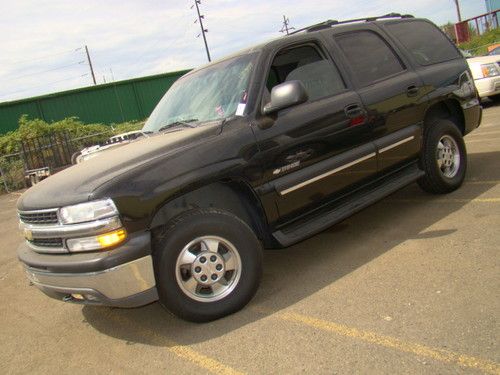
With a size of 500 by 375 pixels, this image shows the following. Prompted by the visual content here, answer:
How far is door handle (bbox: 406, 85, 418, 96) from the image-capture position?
493 centimetres

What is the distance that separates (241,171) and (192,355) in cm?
132

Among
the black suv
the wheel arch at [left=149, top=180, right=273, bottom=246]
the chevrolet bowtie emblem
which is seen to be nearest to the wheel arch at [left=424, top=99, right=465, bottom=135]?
the black suv

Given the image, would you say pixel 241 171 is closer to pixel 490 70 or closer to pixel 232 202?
pixel 232 202

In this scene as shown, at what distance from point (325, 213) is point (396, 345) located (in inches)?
60.4

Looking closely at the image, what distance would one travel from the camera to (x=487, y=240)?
404 centimetres

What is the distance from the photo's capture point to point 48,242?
351 cm

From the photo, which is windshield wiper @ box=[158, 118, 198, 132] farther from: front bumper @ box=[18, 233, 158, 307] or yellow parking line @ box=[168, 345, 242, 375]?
yellow parking line @ box=[168, 345, 242, 375]

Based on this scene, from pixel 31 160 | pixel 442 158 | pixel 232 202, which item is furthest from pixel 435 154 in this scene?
pixel 31 160

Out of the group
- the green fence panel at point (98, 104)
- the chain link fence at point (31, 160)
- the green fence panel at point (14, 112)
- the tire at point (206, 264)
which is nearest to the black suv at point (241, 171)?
the tire at point (206, 264)

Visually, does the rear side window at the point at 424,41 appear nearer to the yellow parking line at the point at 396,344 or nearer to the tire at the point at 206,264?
the tire at the point at 206,264

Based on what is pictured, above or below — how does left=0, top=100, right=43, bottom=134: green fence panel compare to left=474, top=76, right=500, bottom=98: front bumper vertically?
above

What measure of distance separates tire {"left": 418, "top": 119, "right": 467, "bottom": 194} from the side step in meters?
0.21

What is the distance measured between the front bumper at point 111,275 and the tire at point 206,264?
108 millimetres

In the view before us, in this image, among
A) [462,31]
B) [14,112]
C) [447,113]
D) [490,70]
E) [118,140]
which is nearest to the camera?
[447,113]
